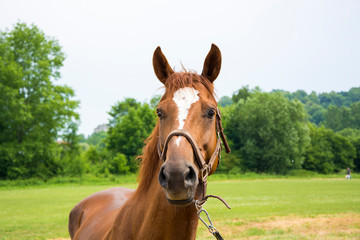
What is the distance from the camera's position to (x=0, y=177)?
3788 centimetres

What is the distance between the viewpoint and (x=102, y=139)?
178 ft

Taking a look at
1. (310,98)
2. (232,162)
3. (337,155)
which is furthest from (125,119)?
(310,98)

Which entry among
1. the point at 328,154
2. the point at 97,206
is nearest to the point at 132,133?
the point at 328,154

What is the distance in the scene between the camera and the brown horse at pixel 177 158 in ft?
6.68

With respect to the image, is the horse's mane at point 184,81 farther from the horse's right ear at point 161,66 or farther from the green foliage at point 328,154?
the green foliage at point 328,154

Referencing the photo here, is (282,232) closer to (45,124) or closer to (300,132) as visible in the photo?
(45,124)

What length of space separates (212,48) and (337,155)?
6692cm

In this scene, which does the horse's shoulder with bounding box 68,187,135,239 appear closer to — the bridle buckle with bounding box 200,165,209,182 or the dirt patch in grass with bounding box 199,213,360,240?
the bridle buckle with bounding box 200,165,209,182

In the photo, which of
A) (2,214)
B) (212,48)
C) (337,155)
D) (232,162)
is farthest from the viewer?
(337,155)

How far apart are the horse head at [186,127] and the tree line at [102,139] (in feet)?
73.7

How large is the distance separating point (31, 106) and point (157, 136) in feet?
136

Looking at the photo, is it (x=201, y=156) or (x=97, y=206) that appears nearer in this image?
(x=201, y=156)

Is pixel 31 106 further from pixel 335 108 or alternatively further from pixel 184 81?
pixel 335 108

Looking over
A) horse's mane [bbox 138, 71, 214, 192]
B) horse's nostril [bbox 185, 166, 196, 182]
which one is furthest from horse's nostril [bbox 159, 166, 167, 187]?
horse's mane [bbox 138, 71, 214, 192]
